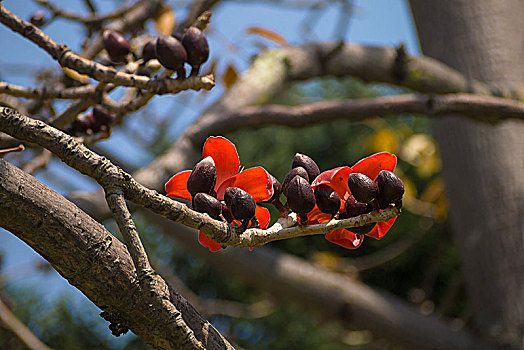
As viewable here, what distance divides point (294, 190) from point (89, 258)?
16cm

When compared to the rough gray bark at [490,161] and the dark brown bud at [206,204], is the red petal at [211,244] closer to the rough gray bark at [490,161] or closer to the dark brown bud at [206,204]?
the dark brown bud at [206,204]

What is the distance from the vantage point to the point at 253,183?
436 mm

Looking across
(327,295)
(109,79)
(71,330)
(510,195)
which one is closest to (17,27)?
(109,79)

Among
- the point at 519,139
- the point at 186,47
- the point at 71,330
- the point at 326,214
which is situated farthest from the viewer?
the point at 71,330

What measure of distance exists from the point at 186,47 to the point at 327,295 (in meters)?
1.07

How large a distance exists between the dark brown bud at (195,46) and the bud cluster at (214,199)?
19 centimetres

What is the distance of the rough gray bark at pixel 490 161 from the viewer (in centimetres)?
156

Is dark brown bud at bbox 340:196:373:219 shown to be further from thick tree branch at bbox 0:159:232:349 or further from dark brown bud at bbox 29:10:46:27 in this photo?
dark brown bud at bbox 29:10:46:27

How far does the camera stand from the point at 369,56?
1.23 metres

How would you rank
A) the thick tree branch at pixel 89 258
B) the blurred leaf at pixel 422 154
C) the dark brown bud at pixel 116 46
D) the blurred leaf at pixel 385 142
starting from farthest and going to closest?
A: the blurred leaf at pixel 422 154, the blurred leaf at pixel 385 142, the dark brown bud at pixel 116 46, the thick tree branch at pixel 89 258

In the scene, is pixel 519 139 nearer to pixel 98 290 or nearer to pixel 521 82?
pixel 521 82

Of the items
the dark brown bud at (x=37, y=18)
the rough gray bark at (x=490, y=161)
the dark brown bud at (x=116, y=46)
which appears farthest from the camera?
the rough gray bark at (x=490, y=161)

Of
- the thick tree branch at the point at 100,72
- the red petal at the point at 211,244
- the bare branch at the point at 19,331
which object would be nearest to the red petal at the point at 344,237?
the red petal at the point at 211,244

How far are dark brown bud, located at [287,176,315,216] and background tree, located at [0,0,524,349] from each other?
0.22 ft
